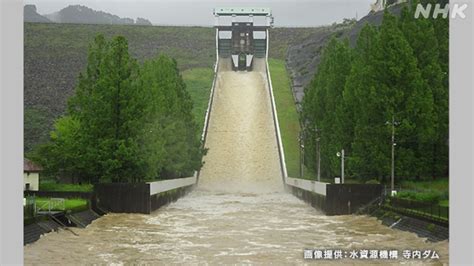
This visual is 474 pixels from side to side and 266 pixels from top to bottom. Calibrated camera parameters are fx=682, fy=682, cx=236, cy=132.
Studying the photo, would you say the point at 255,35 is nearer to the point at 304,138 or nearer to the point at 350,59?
the point at 304,138

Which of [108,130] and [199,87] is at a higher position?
[199,87]

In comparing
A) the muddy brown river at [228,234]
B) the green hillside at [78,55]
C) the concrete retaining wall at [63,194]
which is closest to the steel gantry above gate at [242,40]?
the green hillside at [78,55]

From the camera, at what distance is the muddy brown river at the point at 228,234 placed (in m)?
11.4

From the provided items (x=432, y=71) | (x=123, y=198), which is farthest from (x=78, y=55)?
(x=432, y=71)

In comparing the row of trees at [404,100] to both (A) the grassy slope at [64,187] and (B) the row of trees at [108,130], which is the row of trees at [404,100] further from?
(A) the grassy slope at [64,187]

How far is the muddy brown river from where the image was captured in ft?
37.4

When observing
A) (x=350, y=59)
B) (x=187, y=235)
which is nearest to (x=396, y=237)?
(x=187, y=235)

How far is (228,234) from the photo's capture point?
1559 cm

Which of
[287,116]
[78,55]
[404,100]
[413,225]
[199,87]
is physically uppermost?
[78,55]

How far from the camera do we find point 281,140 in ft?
128

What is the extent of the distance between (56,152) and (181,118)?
325 inches

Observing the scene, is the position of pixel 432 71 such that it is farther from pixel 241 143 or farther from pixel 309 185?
pixel 241 143

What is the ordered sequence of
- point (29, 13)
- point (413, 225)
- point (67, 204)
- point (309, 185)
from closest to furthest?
point (29, 13) < point (413, 225) < point (67, 204) < point (309, 185)

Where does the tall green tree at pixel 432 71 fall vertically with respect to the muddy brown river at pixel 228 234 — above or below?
above
